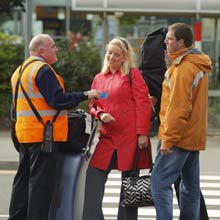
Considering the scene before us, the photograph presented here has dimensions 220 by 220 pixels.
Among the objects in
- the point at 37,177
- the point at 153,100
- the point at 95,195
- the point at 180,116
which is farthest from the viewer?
the point at 153,100

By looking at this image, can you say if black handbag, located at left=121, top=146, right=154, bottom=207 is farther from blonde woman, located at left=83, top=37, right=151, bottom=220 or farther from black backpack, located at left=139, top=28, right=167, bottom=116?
black backpack, located at left=139, top=28, right=167, bottom=116

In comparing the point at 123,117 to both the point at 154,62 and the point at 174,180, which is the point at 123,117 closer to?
the point at 154,62

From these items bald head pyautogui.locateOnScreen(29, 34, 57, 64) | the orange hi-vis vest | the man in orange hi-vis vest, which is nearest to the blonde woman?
the man in orange hi-vis vest

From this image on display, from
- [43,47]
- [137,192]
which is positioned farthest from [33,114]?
[137,192]

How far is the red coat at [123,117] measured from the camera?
22.7 ft

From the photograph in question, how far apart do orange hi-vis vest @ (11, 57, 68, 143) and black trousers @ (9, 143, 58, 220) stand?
83 millimetres

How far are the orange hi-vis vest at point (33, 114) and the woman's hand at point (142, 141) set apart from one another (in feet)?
2.20

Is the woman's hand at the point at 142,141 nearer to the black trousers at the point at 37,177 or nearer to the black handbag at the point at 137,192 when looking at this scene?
the black handbag at the point at 137,192

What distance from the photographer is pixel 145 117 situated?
6898 millimetres

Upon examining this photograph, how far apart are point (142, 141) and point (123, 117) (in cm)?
→ 26

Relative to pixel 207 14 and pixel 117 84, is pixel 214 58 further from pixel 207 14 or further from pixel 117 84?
pixel 117 84

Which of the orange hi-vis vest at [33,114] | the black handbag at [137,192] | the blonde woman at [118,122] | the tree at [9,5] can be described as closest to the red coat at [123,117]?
the blonde woman at [118,122]

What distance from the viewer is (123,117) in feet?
22.7

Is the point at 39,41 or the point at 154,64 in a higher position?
the point at 39,41
